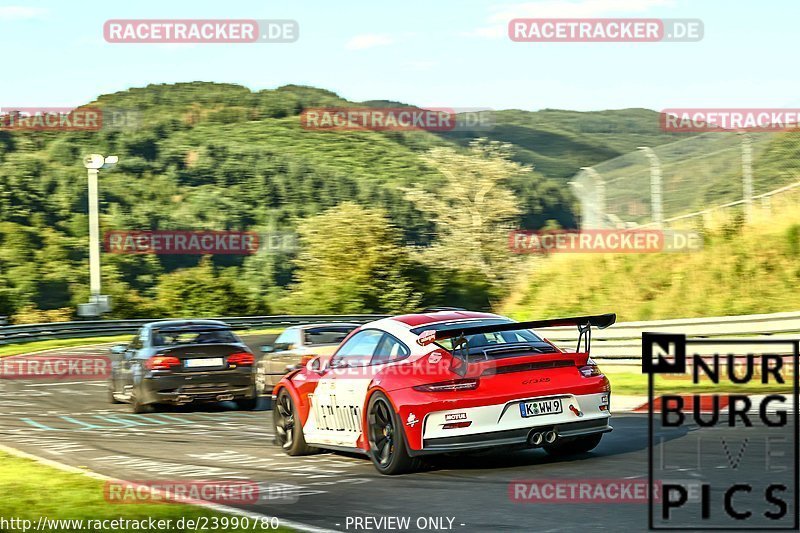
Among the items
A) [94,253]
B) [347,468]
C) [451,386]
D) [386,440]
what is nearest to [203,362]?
[347,468]

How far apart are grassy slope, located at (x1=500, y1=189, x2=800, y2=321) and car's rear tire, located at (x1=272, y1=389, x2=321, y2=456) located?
14.3 m

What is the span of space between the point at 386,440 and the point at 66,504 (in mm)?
2736

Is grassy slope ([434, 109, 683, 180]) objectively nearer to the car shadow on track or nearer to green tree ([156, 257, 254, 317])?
green tree ([156, 257, 254, 317])

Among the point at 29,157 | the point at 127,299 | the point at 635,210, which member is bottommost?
the point at 127,299

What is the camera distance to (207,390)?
17.1 meters

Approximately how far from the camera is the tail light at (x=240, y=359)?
17344 millimetres

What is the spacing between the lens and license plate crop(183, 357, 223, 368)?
1717 cm

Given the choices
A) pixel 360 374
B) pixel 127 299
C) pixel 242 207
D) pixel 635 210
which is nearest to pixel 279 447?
pixel 360 374

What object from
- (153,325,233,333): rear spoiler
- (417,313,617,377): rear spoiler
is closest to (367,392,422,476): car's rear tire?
(417,313,617,377): rear spoiler

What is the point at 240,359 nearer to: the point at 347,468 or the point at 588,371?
the point at 347,468

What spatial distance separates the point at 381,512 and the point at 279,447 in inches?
172

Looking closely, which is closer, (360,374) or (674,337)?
(674,337)

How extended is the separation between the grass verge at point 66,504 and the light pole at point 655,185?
18219mm

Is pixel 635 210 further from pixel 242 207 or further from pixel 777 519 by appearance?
pixel 242 207
